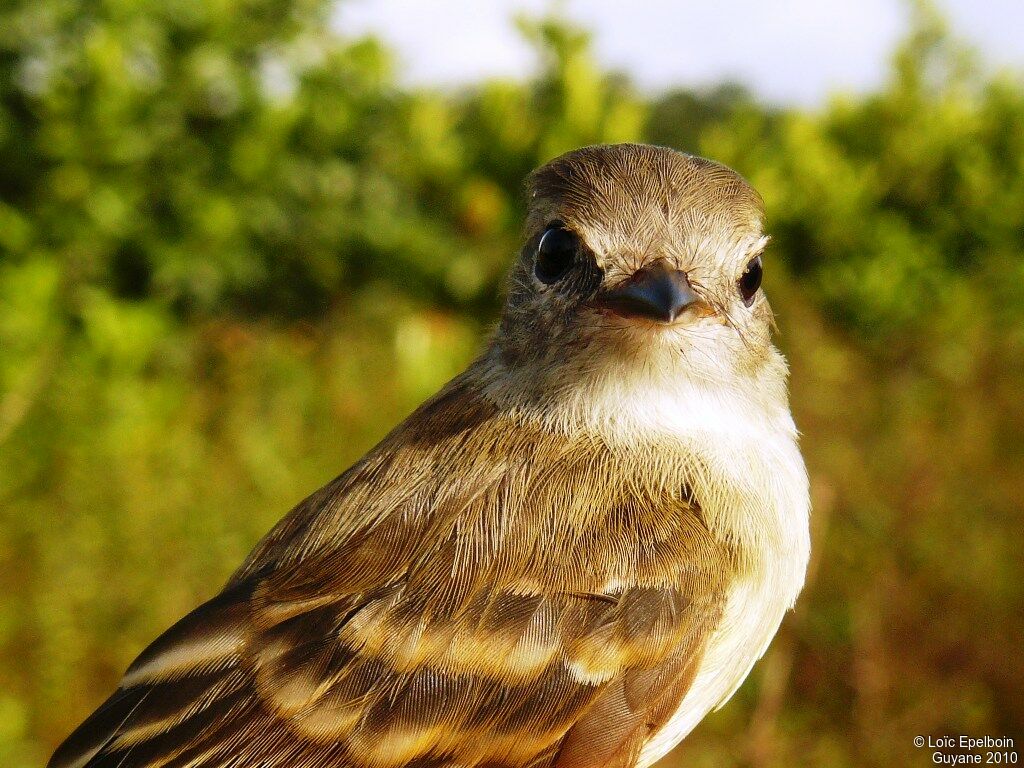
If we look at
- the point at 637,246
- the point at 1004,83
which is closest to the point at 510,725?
the point at 637,246

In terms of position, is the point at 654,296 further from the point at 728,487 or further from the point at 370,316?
the point at 370,316

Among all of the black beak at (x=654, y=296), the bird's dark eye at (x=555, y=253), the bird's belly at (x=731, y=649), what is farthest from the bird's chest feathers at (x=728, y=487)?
the bird's dark eye at (x=555, y=253)

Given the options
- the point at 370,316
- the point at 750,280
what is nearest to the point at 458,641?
the point at 750,280

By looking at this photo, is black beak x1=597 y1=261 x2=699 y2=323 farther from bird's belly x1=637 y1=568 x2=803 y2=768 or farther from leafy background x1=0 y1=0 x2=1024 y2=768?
leafy background x1=0 y1=0 x2=1024 y2=768

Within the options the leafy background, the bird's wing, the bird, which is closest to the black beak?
the bird

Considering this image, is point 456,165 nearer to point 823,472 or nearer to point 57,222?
point 57,222

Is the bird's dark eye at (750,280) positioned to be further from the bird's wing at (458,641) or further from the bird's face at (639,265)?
the bird's wing at (458,641)
